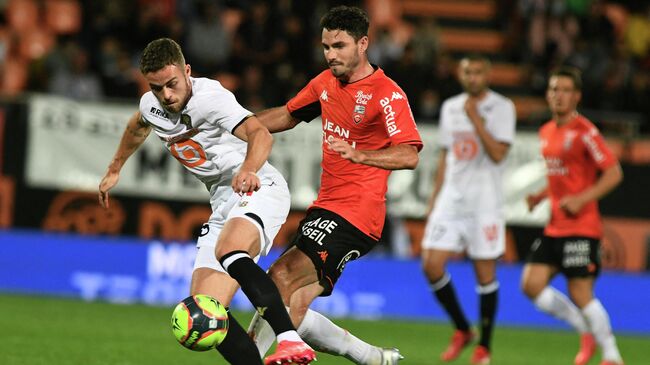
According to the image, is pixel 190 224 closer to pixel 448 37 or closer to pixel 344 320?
pixel 344 320

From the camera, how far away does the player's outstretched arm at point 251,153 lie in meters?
5.92

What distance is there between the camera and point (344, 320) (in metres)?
12.5

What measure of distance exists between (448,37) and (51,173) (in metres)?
8.10

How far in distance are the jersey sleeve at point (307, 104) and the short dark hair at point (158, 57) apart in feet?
3.08

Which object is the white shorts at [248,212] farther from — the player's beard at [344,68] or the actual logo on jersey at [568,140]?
the actual logo on jersey at [568,140]

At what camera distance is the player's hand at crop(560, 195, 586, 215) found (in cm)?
909

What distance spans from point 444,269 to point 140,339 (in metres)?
2.48

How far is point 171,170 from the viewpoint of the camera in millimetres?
13844

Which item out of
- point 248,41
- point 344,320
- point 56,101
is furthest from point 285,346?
point 248,41

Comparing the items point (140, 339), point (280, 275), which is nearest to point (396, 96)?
point (280, 275)

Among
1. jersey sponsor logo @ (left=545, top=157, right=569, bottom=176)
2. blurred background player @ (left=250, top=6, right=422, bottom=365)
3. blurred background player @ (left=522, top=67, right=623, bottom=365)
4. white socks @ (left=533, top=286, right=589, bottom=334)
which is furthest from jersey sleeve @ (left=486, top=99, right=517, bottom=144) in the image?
blurred background player @ (left=250, top=6, right=422, bottom=365)

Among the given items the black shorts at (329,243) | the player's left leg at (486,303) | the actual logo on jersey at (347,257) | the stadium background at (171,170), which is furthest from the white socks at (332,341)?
the stadium background at (171,170)

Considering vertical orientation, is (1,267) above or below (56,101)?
below

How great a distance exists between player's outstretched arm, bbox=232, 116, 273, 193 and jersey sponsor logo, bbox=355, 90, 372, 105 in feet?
2.11
